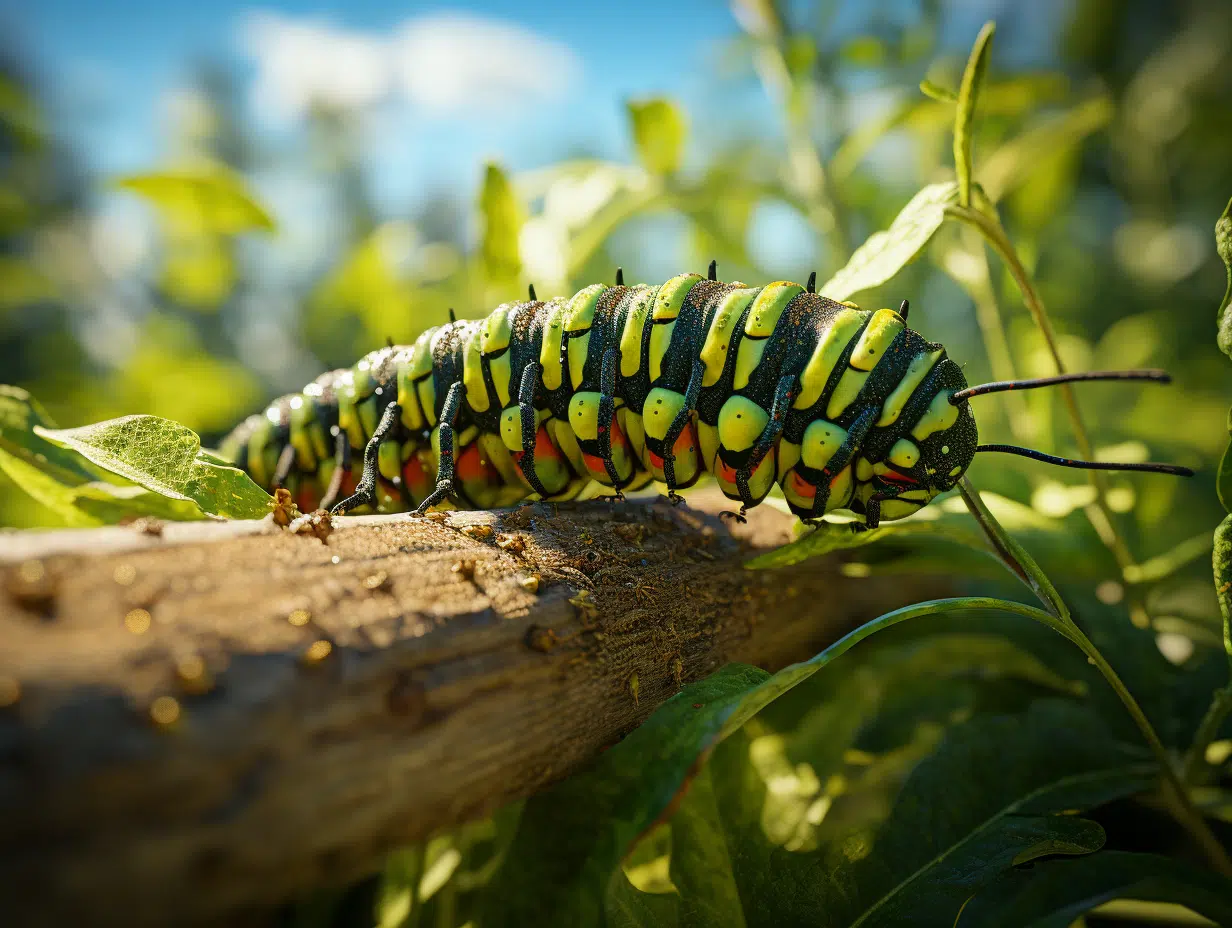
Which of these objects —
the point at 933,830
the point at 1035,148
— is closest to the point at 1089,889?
the point at 933,830

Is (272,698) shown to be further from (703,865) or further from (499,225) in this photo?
(499,225)

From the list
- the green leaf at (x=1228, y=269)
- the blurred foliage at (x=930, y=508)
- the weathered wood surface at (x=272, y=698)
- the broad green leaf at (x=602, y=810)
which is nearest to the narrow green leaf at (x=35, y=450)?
the blurred foliage at (x=930, y=508)

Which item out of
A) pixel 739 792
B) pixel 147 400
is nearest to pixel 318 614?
pixel 739 792

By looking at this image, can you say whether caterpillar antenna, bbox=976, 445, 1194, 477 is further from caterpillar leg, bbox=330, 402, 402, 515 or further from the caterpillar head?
caterpillar leg, bbox=330, 402, 402, 515

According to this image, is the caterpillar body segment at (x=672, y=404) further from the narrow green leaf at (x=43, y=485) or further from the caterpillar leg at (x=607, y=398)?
the narrow green leaf at (x=43, y=485)

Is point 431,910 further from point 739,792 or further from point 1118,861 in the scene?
point 1118,861
